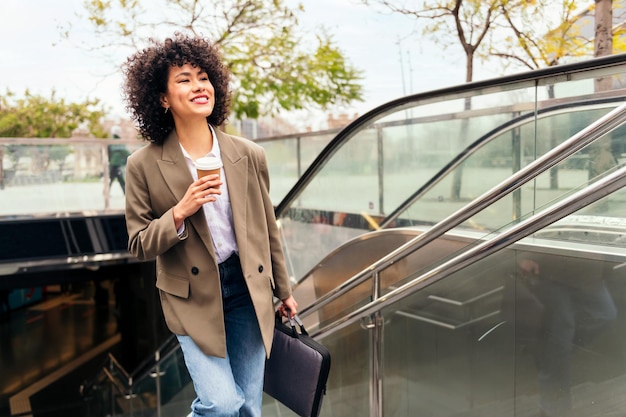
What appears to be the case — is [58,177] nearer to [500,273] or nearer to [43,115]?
[43,115]

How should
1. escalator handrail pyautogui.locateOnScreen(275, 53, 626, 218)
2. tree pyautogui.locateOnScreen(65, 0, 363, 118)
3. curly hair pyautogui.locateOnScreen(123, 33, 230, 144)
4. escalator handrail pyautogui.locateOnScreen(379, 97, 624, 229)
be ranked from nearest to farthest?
curly hair pyautogui.locateOnScreen(123, 33, 230, 144), escalator handrail pyautogui.locateOnScreen(275, 53, 626, 218), escalator handrail pyautogui.locateOnScreen(379, 97, 624, 229), tree pyautogui.locateOnScreen(65, 0, 363, 118)

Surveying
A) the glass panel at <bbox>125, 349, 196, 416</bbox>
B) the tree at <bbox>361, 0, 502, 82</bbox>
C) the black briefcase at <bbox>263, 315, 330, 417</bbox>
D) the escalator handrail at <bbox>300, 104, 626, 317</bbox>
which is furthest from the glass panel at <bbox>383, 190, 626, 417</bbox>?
the tree at <bbox>361, 0, 502, 82</bbox>

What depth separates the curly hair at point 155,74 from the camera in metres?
2.05

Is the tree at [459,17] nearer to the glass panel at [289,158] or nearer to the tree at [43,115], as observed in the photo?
the glass panel at [289,158]

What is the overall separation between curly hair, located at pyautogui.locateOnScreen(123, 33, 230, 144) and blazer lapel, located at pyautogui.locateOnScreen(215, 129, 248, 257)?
0.74 ft

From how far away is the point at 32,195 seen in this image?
891cm

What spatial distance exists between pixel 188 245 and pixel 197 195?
0.23m

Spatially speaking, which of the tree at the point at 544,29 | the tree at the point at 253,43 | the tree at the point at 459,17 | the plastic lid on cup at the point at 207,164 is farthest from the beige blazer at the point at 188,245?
the tree at the point at 253,43

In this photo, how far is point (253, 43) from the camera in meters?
13.3

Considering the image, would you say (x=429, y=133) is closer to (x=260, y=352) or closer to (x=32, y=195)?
(x=260, y=352)

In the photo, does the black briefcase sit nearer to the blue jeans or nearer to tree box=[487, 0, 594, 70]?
the blue jeans

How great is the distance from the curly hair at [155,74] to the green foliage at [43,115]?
13.6 meters

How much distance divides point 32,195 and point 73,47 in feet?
16.7

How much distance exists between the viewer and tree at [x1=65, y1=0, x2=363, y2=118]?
1257 centimetres
